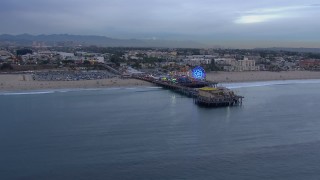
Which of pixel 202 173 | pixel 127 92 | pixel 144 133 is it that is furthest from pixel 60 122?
pixel 127 92

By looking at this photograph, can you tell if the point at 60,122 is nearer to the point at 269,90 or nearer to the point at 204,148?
the point at 204,148

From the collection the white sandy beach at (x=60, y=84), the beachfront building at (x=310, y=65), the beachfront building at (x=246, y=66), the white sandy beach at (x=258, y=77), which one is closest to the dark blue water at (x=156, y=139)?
the white sandy beach at (x=60, y=84)

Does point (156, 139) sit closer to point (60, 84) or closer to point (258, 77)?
point (60, 84)

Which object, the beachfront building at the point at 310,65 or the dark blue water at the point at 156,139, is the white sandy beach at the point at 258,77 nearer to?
the beachfront building at the point at 310,65

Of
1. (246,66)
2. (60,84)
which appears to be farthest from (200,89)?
(246,66)

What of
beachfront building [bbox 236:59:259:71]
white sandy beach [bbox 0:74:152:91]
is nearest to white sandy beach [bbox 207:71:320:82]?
beachfront building [bbox 236:59:259:71]

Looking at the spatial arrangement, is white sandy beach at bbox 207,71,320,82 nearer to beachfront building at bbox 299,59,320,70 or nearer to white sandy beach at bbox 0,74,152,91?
beachfront building at bbox 299,59,320,70
